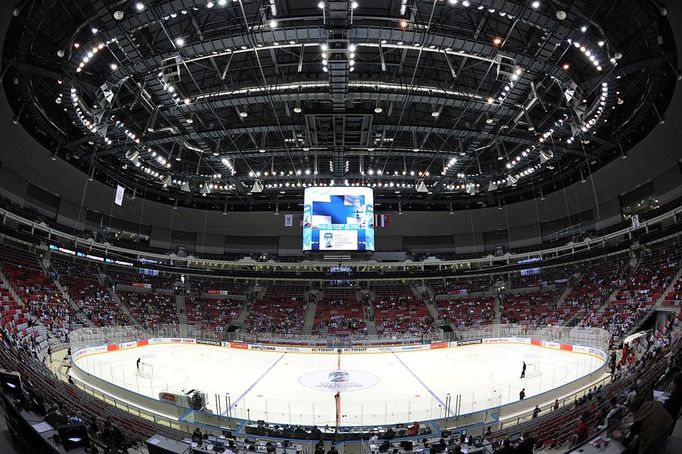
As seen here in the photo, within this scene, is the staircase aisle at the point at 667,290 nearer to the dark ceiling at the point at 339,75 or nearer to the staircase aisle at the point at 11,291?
the dark ceiling at the point at 339,75

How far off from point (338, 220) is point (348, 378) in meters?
10.2

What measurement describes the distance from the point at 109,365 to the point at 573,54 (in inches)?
1137

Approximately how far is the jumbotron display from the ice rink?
306 inches

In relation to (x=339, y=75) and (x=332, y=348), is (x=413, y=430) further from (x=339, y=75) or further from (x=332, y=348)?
(x=332, y=348)

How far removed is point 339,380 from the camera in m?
20.4

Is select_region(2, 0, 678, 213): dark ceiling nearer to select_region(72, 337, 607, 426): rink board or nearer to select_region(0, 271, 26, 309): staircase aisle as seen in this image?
select_region(0, 271, 26, 309): staircase aisle

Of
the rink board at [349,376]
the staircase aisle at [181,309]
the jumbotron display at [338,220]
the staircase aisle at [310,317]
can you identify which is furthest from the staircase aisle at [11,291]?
the staircase aisle at [310,317]

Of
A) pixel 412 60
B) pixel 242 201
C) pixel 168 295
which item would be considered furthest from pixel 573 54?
pixel 168 295

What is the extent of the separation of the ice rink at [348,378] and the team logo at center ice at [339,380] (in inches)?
1.9

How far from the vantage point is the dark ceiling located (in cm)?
1540

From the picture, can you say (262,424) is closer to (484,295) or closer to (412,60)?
(412,60)

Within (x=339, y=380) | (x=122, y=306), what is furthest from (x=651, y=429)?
(x=122, y=306)

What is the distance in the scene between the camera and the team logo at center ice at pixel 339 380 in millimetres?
18859

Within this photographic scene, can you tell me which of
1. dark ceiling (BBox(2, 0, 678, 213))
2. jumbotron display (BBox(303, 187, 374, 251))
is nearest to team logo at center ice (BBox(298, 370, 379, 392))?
jumbotron display (BBox(303, 187, 374, 251))
